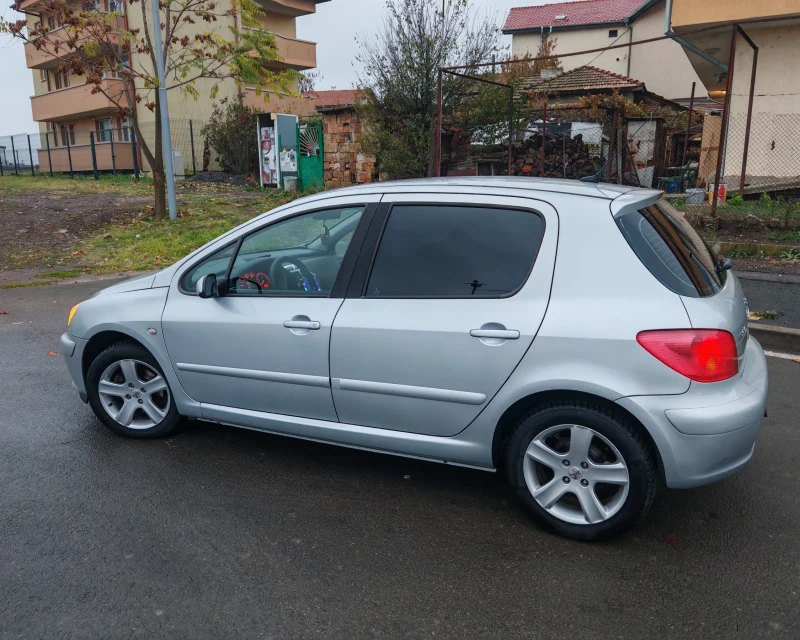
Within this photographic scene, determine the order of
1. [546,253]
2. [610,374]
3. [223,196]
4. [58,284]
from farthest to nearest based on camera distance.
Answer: [223,196], [58,284], [546,253], [610,374]

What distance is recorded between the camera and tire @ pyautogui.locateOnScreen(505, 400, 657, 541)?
10.2 ft

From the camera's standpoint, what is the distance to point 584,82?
26.5m

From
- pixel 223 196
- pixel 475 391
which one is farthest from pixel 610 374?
pixel 223 196

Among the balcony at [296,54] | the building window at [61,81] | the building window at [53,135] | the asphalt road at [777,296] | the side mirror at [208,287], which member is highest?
the balcony at [296,54]

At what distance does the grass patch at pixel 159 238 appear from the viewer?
38.0 feet


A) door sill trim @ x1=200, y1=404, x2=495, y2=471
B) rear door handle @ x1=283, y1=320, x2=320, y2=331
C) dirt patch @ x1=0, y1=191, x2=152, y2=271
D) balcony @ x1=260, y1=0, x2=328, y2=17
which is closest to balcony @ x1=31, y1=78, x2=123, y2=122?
balcony @ x1=260, y1=0, x2=328, y2=17

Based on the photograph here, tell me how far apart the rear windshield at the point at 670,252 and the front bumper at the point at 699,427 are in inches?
18.4

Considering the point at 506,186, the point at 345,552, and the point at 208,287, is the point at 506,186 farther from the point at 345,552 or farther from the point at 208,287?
the point at 345,552

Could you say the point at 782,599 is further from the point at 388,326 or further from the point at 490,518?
the point at 388,326

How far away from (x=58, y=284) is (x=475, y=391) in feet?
27.9

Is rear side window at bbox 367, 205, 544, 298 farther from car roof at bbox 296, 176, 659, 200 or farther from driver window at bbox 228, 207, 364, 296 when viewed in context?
driver window at bbox 228, 207, 364, 296

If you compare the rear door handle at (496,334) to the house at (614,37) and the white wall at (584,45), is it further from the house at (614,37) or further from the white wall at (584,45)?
the white wall at (584,45)

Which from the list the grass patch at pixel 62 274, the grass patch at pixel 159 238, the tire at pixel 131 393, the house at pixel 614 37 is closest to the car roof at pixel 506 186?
the tire at pixel 131 393

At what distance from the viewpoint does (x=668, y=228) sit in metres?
3.52
